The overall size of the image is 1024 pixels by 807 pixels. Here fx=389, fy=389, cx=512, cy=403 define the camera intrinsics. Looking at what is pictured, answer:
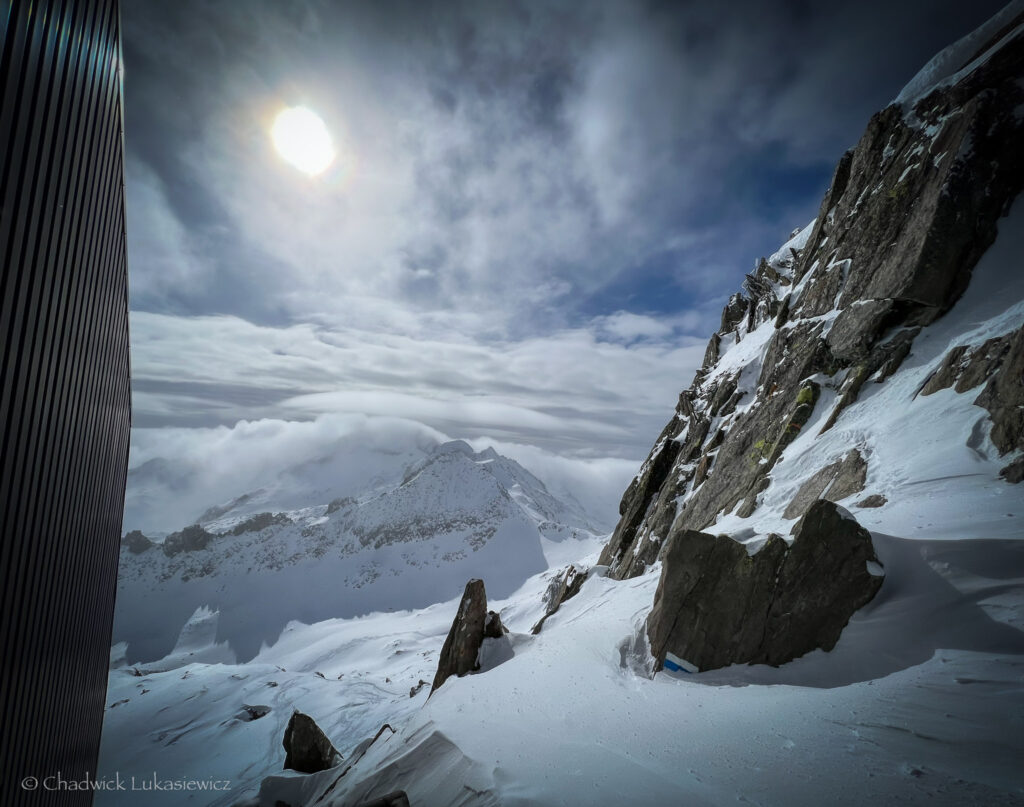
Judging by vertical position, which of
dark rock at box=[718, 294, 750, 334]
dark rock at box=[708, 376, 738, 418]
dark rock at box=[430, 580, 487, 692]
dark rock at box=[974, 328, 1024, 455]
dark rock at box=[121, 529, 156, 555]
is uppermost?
dark rock at box=[718, 294, 750, 334]

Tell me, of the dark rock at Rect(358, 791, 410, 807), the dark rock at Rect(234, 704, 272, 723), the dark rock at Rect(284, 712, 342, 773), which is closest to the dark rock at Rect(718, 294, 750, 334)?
the dark rock at Rect(358, 791, 410, 807)

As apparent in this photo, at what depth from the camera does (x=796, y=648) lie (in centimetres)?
936

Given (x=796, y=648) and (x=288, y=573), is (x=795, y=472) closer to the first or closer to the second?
(x=796, y=648)

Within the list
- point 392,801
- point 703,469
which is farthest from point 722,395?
point 392,801

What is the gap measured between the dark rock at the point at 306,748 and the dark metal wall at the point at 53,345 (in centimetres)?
742

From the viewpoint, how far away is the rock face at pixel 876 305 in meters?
15.9

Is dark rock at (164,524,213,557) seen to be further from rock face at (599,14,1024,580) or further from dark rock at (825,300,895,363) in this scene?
dark rock at (825,300,895,363)

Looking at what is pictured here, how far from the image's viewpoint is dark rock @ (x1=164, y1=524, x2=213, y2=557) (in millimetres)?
186625

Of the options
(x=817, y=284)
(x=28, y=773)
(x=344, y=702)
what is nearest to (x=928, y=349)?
(x=817, y=284)

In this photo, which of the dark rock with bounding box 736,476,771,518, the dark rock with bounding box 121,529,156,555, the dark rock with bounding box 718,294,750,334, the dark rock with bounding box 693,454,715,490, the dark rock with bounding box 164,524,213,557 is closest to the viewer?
the dark rock with bounding box 736,476,771,518

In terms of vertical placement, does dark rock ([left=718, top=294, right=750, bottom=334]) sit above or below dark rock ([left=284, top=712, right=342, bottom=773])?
above

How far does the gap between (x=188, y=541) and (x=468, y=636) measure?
785ft

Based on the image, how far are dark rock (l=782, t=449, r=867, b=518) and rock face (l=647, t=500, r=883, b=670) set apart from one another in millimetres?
4561

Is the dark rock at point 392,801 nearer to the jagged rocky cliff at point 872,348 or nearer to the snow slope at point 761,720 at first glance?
the snow slope at point 761,720
